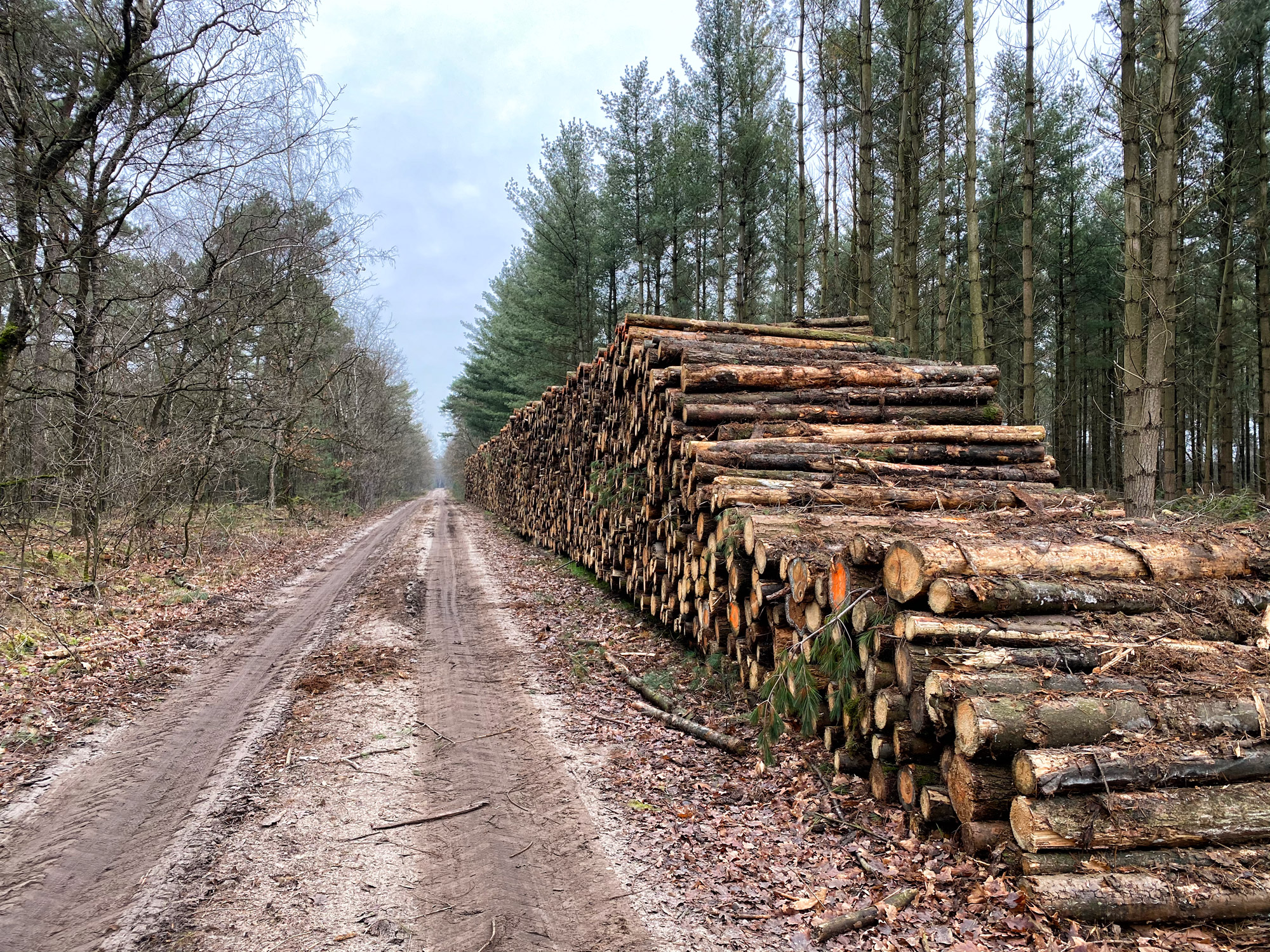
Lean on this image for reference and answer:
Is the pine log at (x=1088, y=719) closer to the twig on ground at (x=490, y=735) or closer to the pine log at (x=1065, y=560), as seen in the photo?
the pine log at (x=1065, y=560)

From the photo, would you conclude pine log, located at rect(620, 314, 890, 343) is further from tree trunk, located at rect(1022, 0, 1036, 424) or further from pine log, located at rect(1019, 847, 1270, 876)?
pine log, located at rect(1019, 847, 1270, 876)

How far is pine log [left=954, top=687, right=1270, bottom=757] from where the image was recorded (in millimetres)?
2934

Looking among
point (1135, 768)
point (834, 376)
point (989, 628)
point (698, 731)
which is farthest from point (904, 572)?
point (834, 376)

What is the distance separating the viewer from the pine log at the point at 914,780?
3.45 metres

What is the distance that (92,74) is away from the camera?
33.4 ft

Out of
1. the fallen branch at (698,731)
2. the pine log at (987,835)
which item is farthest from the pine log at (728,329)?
the pine log at (987,835)

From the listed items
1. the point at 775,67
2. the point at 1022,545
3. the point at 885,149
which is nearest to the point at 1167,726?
the point at 1022,545

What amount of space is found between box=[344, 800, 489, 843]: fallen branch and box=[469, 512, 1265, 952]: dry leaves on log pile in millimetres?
779

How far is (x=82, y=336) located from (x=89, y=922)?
1039 centimetres

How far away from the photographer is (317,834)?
3.68 meters

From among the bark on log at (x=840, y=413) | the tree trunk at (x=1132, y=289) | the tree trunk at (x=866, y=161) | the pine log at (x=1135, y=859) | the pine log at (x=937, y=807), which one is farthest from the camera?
the tree trunk at (x=866, y=161)

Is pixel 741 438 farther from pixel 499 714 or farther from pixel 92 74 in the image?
pixel 92 74

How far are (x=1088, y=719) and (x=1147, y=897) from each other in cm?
68

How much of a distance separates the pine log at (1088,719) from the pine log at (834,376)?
5.16 metres
